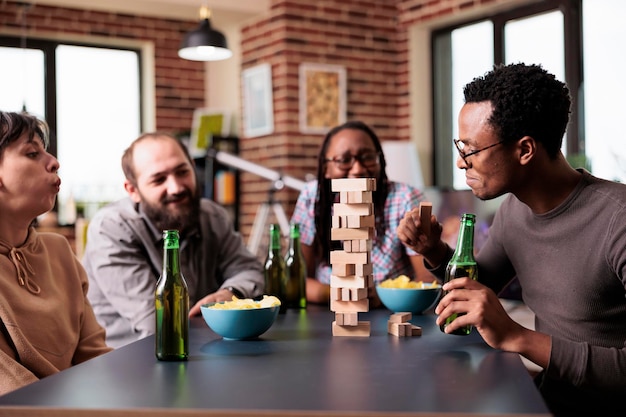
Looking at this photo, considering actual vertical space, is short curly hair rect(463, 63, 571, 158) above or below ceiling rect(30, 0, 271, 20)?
below

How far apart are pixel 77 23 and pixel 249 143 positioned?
1.87m

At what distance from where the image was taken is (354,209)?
1656 mm

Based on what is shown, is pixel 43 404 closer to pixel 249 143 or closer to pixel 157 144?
pixel 157 144

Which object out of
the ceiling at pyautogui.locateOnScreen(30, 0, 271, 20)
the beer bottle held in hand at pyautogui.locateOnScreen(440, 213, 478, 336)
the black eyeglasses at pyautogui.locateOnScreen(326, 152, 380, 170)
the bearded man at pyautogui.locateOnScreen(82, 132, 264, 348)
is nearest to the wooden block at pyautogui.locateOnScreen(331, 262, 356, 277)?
the beer bottle held in hand at pyautogui.locateOnScreen(440, 213, 478, 336)

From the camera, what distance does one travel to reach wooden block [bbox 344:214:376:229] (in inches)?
64.4

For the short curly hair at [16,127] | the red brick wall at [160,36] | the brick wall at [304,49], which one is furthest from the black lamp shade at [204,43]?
the short curly hair at [16,127]

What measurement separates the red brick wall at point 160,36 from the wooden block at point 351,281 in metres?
5.39

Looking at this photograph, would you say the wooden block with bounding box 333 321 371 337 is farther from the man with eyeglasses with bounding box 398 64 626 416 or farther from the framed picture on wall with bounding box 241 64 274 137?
the framed picture on wall with bounding box 241 64 274 137

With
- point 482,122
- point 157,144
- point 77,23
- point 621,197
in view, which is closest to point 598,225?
point 621,197

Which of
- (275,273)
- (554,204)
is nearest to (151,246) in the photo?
(275,273)

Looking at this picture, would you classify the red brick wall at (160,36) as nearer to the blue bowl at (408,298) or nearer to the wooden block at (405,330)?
the blue bowl at (408,298)

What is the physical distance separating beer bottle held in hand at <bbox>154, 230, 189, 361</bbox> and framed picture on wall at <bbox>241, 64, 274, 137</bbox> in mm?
4393

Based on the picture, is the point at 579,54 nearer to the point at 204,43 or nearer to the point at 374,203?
the point at 204,43

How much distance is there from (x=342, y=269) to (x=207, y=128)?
5.08m
